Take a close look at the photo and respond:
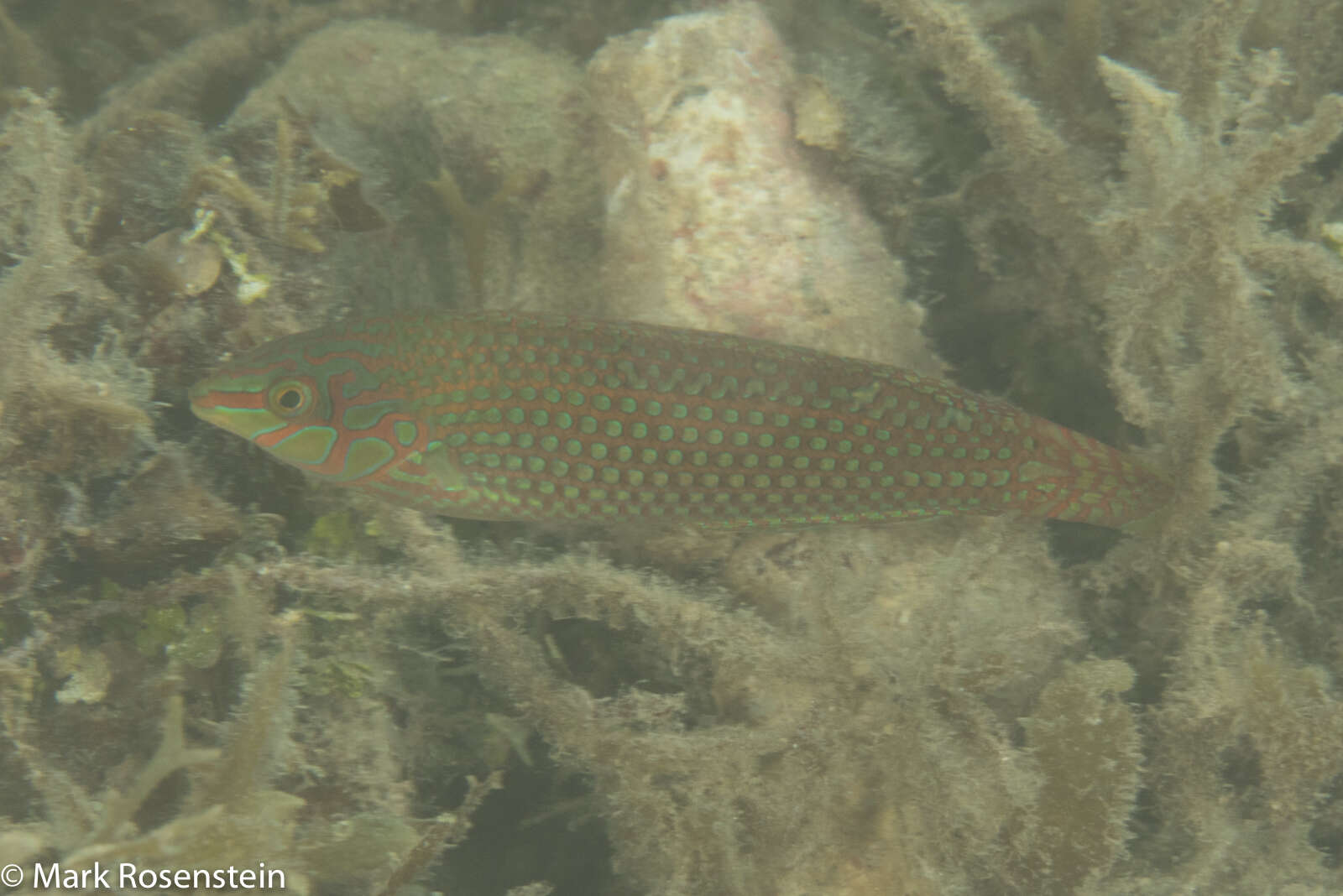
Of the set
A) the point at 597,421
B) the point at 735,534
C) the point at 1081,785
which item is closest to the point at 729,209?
the point at 597,421

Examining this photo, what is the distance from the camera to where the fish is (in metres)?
2.87

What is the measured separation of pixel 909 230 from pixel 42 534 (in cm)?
395

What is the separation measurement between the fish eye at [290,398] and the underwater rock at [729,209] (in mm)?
1429

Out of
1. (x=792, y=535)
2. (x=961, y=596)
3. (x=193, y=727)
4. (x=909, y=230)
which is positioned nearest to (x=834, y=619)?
(x=961, y=596)

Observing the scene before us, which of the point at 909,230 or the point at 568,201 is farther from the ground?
the point at 909,230

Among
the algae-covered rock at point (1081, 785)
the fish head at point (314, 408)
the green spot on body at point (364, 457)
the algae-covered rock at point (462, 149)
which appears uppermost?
the algae-covered rock at point (462, 149)

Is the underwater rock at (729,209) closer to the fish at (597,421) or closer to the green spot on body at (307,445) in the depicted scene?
the fish at (597,421)

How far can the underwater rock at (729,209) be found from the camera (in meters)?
3.53

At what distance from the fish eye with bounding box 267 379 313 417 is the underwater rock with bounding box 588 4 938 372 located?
1.43 m

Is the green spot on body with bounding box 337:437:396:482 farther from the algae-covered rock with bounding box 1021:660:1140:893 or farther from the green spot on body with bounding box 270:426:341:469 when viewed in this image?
the algae-covered rock with bounding box 1021:660:1140:893

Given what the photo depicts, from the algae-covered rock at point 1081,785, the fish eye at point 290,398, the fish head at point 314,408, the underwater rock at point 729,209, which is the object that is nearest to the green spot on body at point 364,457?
the fish head at point 314,408

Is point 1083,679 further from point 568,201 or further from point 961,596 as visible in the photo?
point 568,201

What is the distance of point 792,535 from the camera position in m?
3.30

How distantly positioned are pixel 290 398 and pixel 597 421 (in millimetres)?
1085
